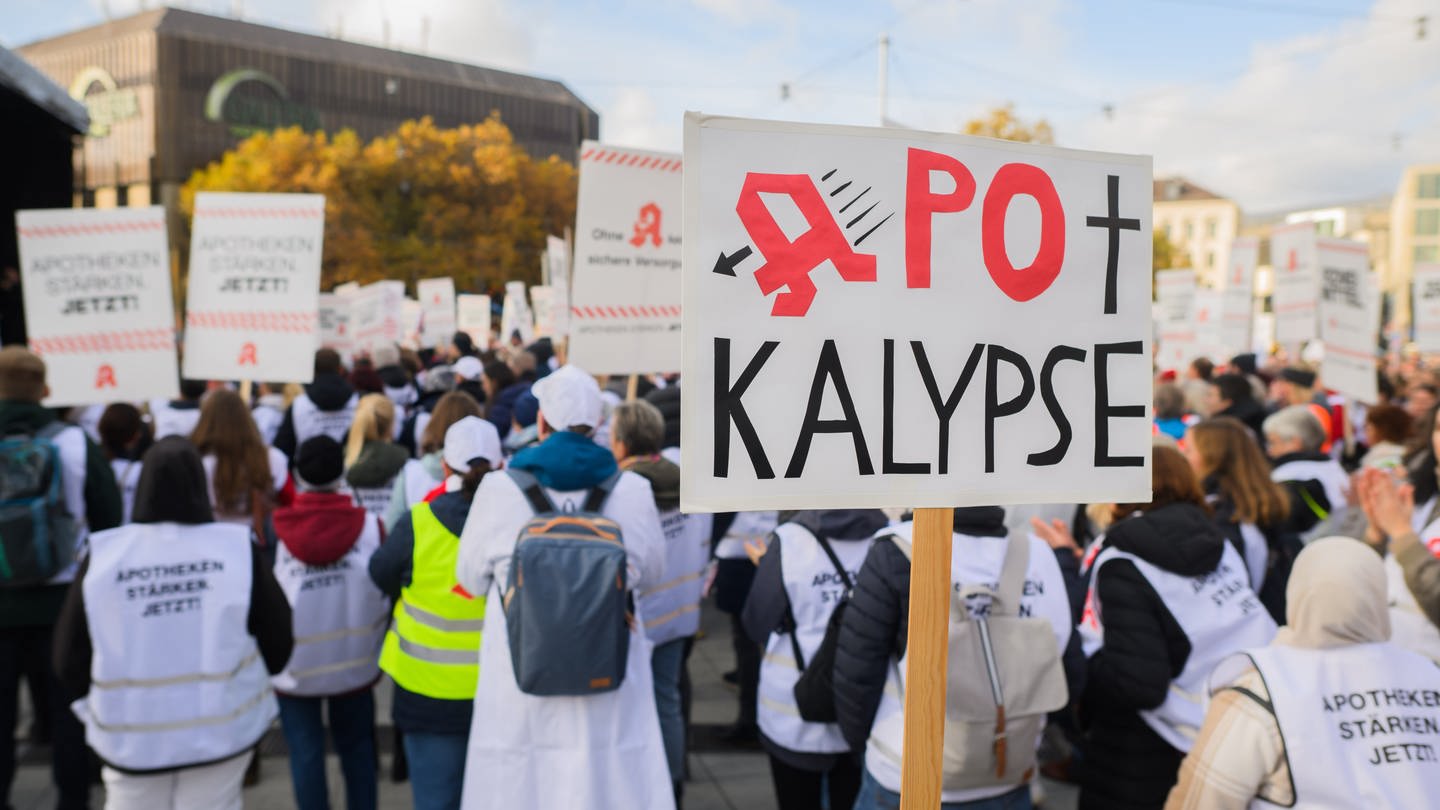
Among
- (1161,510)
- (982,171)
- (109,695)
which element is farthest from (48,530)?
(1161,510)

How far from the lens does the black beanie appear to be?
151 inches

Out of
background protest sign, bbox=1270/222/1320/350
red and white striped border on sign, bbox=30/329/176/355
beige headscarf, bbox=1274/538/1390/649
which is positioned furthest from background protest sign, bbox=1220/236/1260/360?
red and white striped border on sign, bbox=30/329/176/355

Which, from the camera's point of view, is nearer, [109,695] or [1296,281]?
[109,695]

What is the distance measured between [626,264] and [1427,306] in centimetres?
716

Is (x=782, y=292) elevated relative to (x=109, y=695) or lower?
elevated

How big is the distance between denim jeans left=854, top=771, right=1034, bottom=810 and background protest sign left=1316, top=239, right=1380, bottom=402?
224 inches

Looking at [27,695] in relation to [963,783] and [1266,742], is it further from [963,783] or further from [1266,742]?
[1266,742]

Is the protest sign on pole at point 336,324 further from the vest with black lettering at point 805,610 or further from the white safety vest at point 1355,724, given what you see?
the white safety vest at point 1355,724

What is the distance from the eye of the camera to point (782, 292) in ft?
5.96

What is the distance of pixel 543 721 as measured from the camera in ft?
9.93

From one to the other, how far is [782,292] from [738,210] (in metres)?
0.16

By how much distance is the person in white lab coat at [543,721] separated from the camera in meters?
3.02

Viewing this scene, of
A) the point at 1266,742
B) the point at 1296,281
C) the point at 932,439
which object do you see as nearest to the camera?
the point at 932,439

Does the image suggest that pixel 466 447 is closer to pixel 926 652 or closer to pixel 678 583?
pixel 678 583
